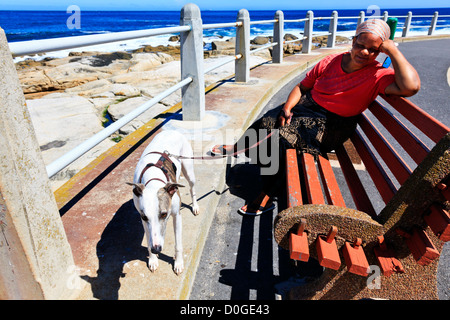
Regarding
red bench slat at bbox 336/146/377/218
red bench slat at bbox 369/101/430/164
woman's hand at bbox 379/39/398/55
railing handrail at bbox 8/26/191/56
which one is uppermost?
railing handrail at bbox 8/26/191/56

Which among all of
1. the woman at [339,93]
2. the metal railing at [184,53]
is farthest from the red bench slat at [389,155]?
the metal railing at [184,53]

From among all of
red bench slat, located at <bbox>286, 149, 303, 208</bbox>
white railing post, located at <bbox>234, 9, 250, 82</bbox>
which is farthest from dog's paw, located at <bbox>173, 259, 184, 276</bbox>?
white railing post, located at <bbox>234, 9, 250, 82</bbox>

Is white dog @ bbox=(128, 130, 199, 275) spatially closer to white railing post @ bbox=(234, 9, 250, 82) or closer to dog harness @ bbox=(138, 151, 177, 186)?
dog harness @ bbox=(138, 151, 177, 186)

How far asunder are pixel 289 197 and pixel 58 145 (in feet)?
14.1

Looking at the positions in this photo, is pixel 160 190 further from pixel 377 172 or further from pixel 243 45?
pixel 243 45

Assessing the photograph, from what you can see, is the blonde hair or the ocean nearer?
the blonde hair

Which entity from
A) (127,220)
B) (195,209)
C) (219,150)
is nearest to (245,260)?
(195,209)

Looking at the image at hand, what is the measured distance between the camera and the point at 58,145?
5.06 metres

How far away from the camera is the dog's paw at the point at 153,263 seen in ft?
6.98

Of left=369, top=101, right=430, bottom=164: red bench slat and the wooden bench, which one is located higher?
left=369, top=101, right=430, bottom=164: red bench slat

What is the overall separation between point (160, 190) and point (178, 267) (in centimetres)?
62

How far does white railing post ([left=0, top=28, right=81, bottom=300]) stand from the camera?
4.68 ft

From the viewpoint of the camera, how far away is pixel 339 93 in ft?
8.67
